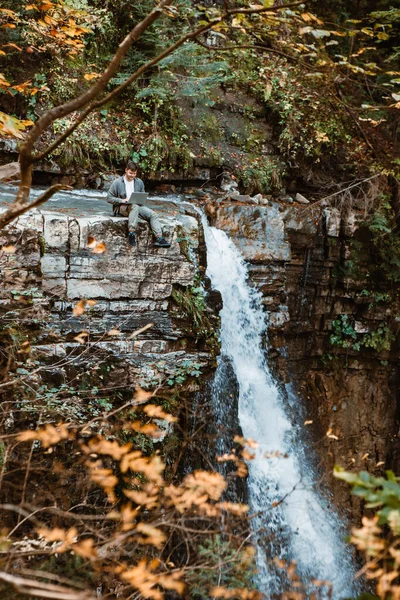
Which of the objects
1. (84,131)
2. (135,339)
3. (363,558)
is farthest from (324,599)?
(84,131)

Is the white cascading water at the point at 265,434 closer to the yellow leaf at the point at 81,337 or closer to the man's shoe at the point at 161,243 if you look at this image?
the man's shoe at the point at 161,243

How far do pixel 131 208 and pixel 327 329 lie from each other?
6097mm

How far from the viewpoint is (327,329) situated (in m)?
10.4

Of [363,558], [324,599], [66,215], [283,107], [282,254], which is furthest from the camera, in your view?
[283,107]

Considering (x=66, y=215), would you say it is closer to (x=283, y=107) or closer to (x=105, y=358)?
(x=105, y=358)

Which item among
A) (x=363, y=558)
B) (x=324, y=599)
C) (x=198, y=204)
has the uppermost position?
(x=198, y=204)

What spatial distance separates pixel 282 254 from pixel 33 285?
469 cm

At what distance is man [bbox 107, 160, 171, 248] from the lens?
601cm

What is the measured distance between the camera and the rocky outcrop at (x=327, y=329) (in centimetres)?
855

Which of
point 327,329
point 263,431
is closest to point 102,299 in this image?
point 263,431

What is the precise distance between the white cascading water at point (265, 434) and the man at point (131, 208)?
182 centimetres

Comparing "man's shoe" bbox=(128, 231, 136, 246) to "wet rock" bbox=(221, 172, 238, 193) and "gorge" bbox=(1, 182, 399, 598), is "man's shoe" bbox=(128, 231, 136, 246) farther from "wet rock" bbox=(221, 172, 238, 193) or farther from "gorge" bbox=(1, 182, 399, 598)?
"wet rock" bbox=(221, 172, 238, 193)

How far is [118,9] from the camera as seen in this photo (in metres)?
9.66

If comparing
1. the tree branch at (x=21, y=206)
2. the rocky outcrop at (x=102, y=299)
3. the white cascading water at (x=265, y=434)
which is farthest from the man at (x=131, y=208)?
the tree branch at (x=21, y=206)
